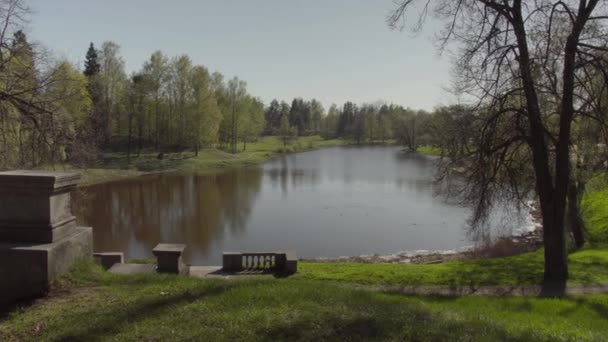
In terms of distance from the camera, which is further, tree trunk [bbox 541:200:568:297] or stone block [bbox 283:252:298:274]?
stone block [bbox 283:252:298:274]

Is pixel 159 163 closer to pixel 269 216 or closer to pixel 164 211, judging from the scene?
pixel 164 211

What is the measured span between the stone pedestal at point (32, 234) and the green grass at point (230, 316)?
0.32 m

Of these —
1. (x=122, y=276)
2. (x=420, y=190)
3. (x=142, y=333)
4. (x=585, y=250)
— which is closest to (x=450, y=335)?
(x=142, y=333)

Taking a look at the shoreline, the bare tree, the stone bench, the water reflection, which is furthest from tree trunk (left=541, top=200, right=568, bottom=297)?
the water reflection

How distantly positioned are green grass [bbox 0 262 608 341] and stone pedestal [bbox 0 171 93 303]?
1.07ft

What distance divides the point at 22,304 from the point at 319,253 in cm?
1517

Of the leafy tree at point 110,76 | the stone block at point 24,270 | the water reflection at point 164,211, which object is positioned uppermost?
the leafy tree at point 110,76

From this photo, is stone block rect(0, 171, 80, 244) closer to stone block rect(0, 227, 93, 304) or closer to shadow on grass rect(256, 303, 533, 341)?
stone block rect(0, 227, 93, 304)

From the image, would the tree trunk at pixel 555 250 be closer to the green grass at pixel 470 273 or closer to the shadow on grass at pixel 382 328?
the green grass at pixel 470 273

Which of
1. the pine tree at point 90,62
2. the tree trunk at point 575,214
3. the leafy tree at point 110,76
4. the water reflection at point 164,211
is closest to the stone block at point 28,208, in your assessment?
the water reflection at point 164,211

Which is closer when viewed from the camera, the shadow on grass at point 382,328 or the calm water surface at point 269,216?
the shadow on grass at point 382,328

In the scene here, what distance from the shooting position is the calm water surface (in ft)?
65.4

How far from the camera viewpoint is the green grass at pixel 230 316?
407 cm

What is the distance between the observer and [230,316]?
446 cm
